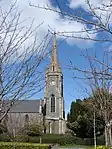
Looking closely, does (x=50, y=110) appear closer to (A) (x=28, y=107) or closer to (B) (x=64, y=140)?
(A) (x=28, y=107)

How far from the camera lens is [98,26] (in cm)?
423

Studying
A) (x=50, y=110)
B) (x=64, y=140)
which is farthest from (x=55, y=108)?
(x=64, y=140)

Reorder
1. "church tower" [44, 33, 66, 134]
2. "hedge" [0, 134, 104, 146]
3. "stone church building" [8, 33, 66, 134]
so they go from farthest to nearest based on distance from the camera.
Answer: "church tower" [44, 33, 66, 134] → "stone church building" [8, 33, 66, 134] → "hedge" [0, 134, 104, 146]

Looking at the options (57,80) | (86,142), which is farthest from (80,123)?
(57,80)

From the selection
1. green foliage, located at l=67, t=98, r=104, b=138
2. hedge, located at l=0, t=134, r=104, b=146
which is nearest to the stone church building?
hedge, located at l=0, t=134, r=104, b=146

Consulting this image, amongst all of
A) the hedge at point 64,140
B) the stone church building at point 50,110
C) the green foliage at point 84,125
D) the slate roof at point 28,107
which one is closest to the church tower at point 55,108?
the stone church building at point 50,110

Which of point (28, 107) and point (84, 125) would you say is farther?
point (28, 107)

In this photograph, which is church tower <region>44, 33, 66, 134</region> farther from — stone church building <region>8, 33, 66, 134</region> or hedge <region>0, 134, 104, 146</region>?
hedge <region>0, 134, 104, 146</region>

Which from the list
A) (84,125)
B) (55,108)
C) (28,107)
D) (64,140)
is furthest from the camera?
(28,107)

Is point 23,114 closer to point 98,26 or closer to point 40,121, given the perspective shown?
point 40,121

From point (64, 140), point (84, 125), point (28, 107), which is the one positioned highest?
point (28, 107)

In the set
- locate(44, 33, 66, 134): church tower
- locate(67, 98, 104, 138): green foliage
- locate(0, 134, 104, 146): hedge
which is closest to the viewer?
locate(67, 98, 104, 138): green foliage

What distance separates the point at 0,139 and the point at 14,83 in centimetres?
4795

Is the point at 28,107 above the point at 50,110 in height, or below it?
above
